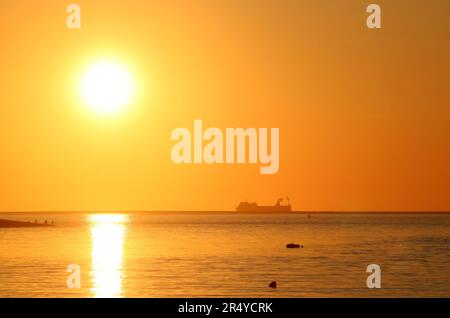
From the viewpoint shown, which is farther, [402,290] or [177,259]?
[177,259]

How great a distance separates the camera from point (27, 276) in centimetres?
7888

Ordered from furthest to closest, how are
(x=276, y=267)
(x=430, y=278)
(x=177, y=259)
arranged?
(x=177, y=259) < (x=276, y=267) < (x=430, y=278)

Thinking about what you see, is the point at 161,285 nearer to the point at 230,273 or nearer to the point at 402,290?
the point at 230,273

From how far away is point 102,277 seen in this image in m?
78.8
